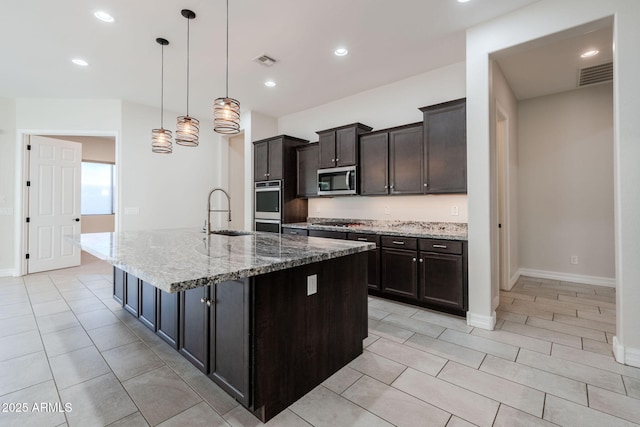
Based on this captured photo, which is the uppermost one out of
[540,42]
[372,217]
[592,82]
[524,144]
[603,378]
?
[592,82]

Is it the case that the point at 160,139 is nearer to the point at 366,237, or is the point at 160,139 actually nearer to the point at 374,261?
the point at 366,237

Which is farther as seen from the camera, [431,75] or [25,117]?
[25,117]

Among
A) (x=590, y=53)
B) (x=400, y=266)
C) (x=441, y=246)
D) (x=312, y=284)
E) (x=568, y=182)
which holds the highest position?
(x=590, y=53)

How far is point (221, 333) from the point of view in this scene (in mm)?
1714

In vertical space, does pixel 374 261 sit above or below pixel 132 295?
above

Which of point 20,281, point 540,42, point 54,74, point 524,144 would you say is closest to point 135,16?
point 54,74

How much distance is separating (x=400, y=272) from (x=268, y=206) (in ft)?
8.64

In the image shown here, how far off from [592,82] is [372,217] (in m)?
3.43

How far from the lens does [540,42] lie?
2584 millimetres

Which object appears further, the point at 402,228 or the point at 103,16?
the point at 402,228

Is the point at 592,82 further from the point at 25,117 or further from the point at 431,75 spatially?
the point at 25,117

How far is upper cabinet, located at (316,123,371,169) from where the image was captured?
414 cm

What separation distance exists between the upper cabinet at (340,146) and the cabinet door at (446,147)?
3.33ft

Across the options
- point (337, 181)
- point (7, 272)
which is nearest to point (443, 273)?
point (337, 181)
